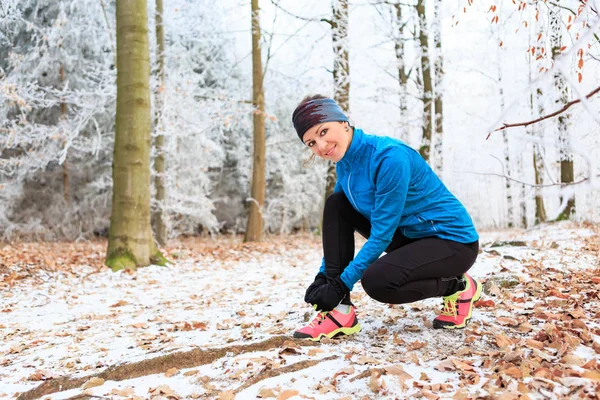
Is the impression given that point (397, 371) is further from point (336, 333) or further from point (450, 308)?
point (450, 308)

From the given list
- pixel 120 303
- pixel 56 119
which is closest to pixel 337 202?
pixel 120 303

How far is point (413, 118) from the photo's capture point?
1257 cm

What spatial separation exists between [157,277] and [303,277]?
74.1 inches

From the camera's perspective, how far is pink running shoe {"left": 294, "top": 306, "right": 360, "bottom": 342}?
2670mm

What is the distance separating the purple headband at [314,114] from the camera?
2520 mm

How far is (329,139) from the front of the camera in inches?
101

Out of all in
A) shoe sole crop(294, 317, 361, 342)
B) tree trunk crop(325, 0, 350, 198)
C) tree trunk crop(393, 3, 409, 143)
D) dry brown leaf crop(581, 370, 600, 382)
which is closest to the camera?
dry brown leaf crop(581, 370, 600, 382)

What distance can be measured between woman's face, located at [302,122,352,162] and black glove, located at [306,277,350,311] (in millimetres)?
689

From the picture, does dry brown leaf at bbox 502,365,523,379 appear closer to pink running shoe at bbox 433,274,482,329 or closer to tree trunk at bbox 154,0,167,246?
pink running shoe at bbox 433,274,482,329

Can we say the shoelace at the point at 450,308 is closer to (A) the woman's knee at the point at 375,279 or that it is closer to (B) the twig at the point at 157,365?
(A) the woman's knee at the point at 375,279

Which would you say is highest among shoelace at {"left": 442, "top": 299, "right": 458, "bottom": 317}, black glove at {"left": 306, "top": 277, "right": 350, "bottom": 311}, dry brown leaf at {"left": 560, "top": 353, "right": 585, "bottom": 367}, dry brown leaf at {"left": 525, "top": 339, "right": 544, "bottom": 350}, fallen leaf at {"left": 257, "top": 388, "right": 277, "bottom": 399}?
black glove at {"left": 306, "top": 277, "right": 350, "bottom": 311}

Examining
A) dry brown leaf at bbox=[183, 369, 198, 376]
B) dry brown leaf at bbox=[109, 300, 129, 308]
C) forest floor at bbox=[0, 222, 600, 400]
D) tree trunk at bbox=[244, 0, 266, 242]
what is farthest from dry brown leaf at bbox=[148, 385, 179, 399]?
tree trunk at bbox=[244, 0, 266, 242]

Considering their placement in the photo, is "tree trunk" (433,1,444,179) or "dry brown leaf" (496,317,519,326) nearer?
"dry brown leaf" (496,317,519,326)

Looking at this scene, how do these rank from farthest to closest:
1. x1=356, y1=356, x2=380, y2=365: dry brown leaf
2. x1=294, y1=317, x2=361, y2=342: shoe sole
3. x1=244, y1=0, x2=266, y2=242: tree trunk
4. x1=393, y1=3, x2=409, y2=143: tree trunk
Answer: x1=393, y1=3, x2=409, y2=143: tree trunk, x1=244, y1=0, x2=266, y2=242: tree trunk, x1=294, y1=317, x2=361, y2=342: shoe sole, x1=356, y1=356, x2=380, y2=365: dry brown leaf
